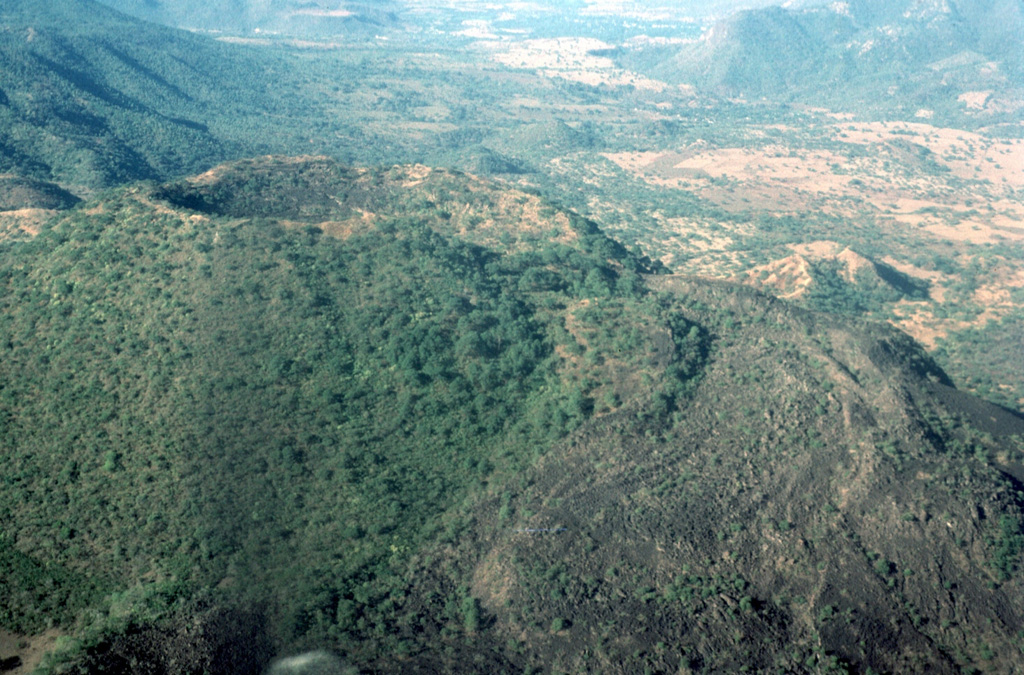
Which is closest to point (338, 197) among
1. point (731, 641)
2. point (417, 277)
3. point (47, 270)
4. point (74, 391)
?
point (417, 277)

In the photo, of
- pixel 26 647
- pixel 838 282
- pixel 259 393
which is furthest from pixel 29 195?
pixel 838 282

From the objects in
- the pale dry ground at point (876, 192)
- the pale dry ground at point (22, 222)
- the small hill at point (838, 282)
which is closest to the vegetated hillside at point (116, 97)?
the pale dry ground at point (22, 222)

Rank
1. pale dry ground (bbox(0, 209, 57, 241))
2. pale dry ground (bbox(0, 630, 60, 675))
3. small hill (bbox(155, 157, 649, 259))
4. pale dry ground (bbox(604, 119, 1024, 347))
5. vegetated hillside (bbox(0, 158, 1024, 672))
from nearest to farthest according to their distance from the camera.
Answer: pale dry ground (bbox(0, 630, 60, 675)) < vegetated hillside (bbox(0, 158, 1024, 672)) < pale dry ground (bbox(0, 209, 57, 241)) < small hill (bbox(155, 157, 649, 259)) < pale dry ground (bbox(604, 119, 1024, 347))

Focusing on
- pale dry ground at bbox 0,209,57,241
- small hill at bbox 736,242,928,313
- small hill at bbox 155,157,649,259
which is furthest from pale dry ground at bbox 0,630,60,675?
small hill at bbox 736,242,928,313

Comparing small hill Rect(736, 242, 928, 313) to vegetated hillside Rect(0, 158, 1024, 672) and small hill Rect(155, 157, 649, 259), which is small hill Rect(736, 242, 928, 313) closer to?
vegetated hillside Rect(0, 158, 1024, 672)

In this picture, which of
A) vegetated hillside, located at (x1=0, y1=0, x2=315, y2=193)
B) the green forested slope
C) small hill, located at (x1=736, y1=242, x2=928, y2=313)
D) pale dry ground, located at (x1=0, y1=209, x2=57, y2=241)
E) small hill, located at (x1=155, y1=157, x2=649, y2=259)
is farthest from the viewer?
vegetated hillside, located at (x1=0, y1=0, x2=315, y2=193)

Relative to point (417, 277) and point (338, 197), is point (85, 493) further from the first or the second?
point (338, 197)

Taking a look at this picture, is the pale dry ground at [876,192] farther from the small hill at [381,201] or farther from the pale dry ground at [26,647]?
the pale dry ground at [26,647]
